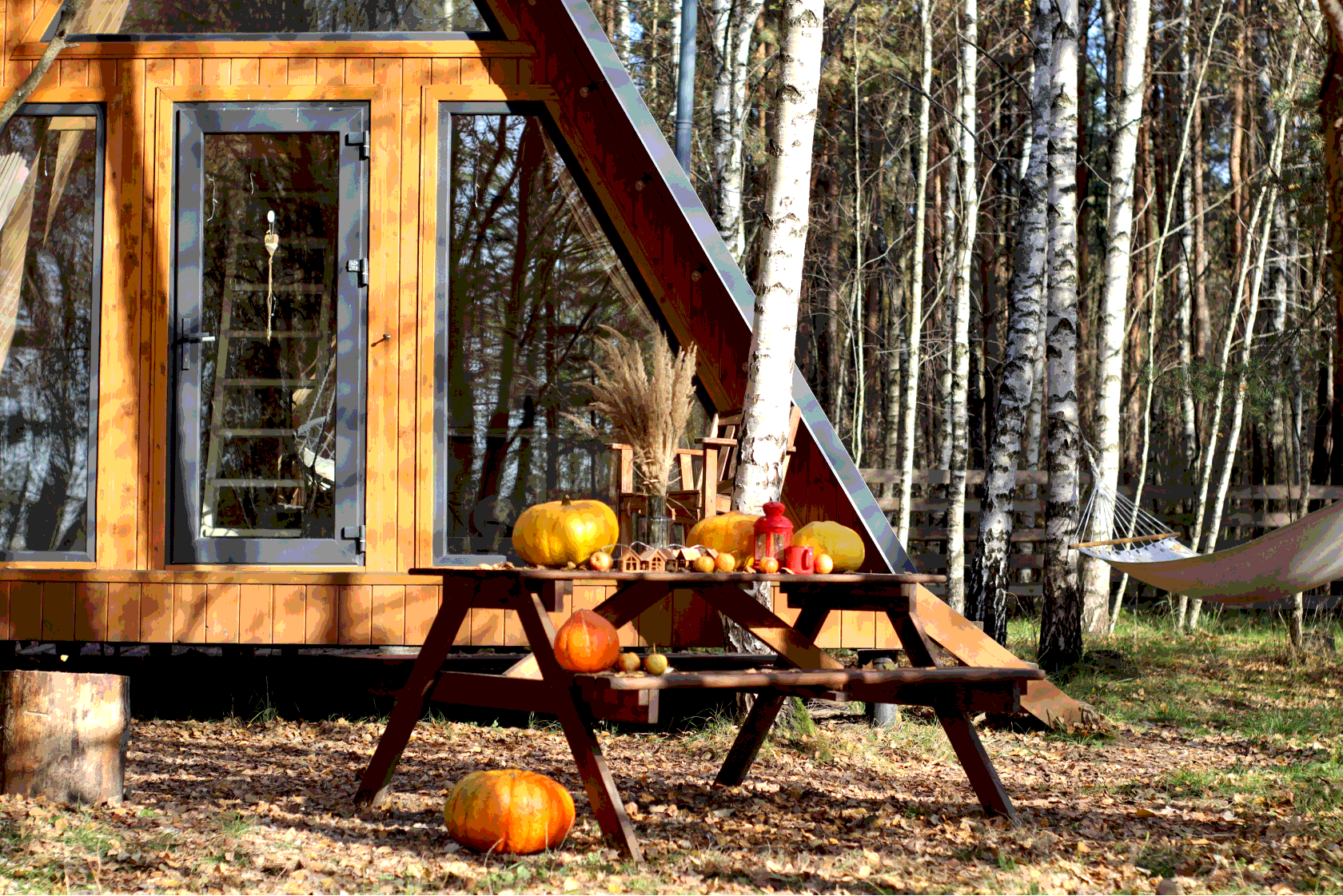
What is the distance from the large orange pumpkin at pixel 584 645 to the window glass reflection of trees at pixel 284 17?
10.8 feet

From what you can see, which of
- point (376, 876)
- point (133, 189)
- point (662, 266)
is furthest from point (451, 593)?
point (133, 189)

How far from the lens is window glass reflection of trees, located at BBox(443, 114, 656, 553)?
5301 mm

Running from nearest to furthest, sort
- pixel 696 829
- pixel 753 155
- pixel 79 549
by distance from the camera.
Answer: pixel 696 829, pixel 79 549, pixel 753 155

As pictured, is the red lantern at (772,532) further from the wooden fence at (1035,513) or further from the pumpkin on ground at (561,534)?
the wooden fence at (1035,513)

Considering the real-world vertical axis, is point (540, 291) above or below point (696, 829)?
above

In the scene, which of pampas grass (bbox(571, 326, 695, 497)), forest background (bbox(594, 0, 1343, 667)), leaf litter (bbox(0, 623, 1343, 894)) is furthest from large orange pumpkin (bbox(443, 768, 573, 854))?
forest background (bbox(594, 0, 1343, 667))

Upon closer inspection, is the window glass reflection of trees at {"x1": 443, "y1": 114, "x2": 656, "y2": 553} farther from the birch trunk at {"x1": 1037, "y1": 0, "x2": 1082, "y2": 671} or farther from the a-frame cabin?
the birch trunk at {"x1": 1037, "y1": 0, "x2": 1082, "y2": 671}

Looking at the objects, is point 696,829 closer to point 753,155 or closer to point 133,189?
point 133,189

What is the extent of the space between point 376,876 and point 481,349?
2.88 metres

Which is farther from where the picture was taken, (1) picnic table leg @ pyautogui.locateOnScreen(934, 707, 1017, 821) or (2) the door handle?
(2) the door handle

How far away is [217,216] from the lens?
5293mm

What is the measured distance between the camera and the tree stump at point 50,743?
358 centimetres

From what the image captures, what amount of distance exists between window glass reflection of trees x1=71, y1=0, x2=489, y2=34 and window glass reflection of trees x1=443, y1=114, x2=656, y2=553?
486 mm

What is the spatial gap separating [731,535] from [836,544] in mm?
333
